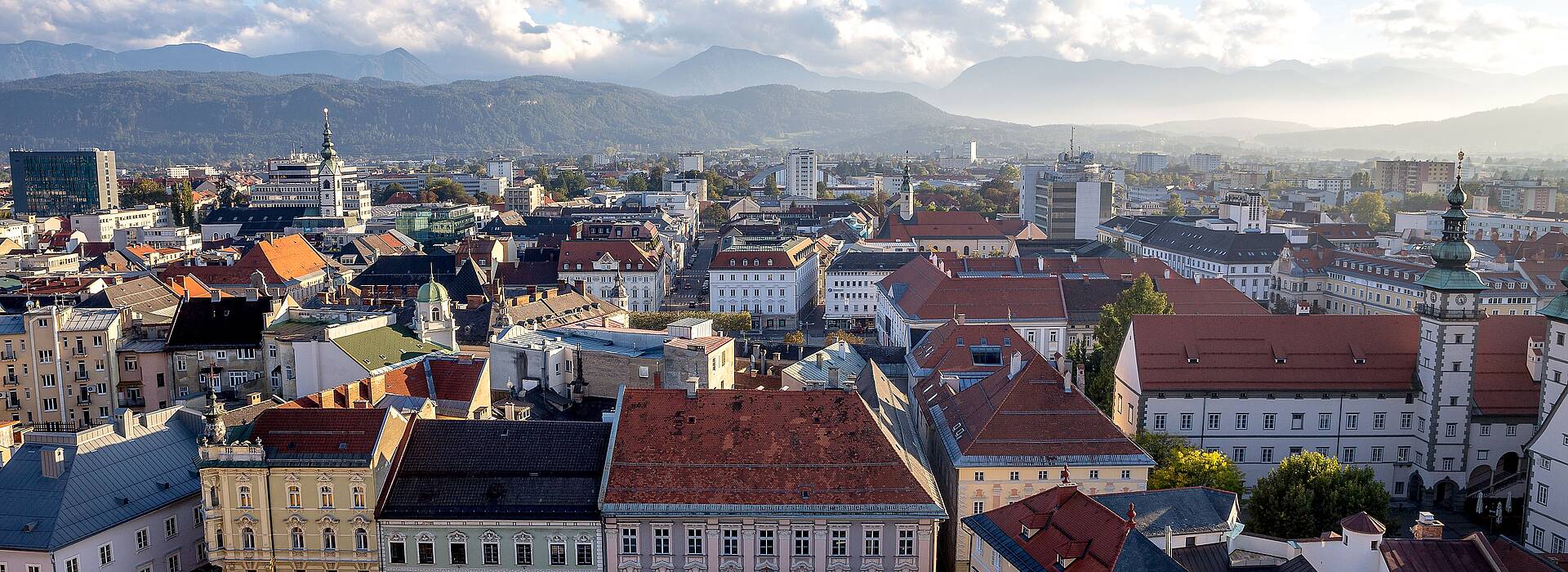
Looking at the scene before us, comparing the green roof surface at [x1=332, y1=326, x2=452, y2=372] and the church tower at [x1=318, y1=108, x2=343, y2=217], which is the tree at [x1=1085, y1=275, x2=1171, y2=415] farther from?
the church tower at [x1=318, y1=108, x2=343, y2=217]

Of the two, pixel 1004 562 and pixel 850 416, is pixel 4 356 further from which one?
pixel 1004 562

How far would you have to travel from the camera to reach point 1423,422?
61.4 metres

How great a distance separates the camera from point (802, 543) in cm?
4206

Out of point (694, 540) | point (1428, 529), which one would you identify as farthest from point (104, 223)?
point (1428, 529)

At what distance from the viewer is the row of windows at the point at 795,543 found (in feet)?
137

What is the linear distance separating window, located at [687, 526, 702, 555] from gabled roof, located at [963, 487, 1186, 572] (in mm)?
10119

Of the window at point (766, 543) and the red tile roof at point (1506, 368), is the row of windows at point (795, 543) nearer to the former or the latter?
the window at point (766, 543)

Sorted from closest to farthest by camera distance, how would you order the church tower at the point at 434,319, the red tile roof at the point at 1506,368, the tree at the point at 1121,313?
1. the red tile roof at the point at 1506,368
2. the church tower at the point at 434,319
3. the tree at the point at 1121,313

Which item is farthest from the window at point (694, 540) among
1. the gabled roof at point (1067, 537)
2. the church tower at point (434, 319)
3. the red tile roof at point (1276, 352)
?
the church tower at point (434, 319)

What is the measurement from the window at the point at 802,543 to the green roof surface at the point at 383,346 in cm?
2981

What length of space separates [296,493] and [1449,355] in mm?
56979

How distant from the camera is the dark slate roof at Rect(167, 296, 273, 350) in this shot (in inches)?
2775

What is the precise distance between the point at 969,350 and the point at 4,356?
58.8 m

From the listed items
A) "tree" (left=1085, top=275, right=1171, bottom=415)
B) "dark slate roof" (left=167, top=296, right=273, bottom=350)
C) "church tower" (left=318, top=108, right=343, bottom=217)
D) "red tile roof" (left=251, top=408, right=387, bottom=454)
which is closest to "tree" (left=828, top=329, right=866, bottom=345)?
"tree" (left=1085, top=275, right=1171, bottom=415)
